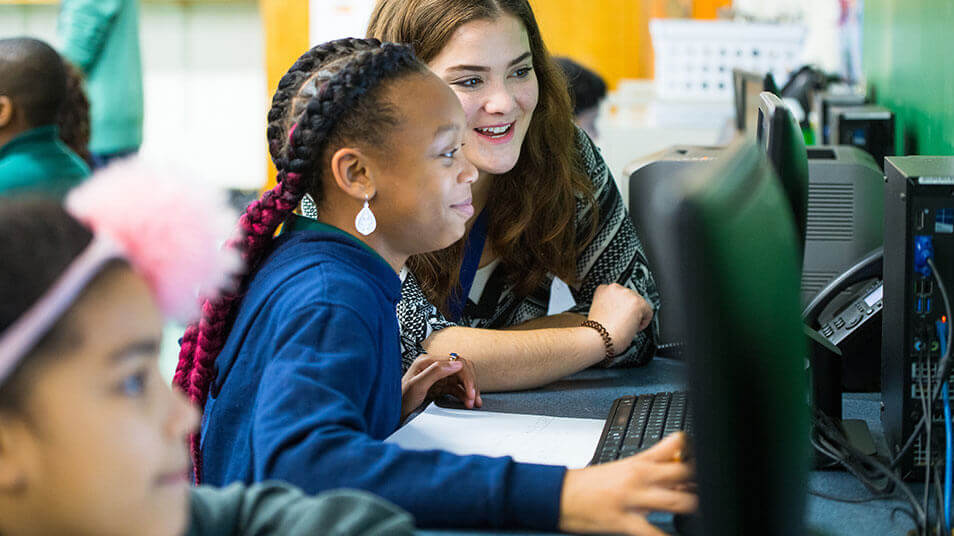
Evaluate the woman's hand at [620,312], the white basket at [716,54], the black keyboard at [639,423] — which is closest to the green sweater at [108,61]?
the white basket at [716,54]

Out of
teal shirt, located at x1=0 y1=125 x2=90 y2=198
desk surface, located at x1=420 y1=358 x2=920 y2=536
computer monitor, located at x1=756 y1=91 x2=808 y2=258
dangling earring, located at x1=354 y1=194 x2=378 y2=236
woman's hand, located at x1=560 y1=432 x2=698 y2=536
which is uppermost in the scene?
computer monitor, located at x1=756 y1=91 x2=808 y2=258

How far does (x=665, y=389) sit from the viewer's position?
1.38m

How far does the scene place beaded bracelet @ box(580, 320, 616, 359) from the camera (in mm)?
1423

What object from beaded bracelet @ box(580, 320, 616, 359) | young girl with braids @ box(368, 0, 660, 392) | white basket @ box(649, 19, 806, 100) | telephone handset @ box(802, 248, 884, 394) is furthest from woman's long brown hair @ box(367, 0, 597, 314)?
white basket @ box(649, 19, 806, 100)

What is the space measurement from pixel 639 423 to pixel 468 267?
509 millimetres

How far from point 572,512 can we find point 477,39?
0.90m

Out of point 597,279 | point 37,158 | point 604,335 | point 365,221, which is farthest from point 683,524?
point 37,158

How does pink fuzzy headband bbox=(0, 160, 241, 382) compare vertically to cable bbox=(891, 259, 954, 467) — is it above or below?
above

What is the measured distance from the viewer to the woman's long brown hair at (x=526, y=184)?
153 centimetres

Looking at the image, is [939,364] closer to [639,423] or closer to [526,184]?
[639,423]

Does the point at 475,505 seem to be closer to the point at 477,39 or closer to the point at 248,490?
the point at 248,490

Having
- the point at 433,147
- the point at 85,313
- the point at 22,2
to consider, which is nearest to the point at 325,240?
the point at 433,147

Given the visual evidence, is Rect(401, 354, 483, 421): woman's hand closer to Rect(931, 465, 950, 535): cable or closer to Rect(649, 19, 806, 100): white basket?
Rect(931, 465, 950, 535): cable

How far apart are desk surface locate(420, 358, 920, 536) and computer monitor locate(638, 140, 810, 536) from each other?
0.81ft
